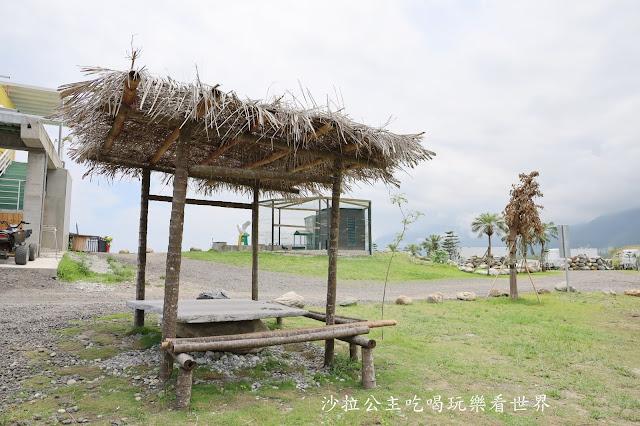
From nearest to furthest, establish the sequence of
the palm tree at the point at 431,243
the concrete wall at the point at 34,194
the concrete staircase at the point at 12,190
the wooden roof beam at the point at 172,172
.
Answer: the wooden roof beam at the point at 172,172, the concrete wall at the point at 34,194, the concrete staircase at the point at 12,190, the palm tree at the point at 431,243

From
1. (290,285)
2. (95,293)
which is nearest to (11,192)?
(95,293)

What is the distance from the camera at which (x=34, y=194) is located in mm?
14336

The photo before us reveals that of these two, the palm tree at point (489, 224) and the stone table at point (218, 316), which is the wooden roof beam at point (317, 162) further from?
the palm tree at point (489, 224)

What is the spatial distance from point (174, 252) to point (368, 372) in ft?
8.59

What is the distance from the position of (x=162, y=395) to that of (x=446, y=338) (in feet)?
17.9

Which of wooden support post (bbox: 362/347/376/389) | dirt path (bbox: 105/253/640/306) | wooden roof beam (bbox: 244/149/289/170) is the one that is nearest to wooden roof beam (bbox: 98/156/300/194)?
wooden roof beam (bbox: 244/149/289/170)

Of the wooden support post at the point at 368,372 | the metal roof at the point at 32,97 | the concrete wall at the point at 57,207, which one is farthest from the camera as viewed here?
the metal roof at the point at 32,97

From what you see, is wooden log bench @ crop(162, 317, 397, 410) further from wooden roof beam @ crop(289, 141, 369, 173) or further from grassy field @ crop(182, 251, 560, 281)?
grassy field @ crop(182, 251, 560, 281)

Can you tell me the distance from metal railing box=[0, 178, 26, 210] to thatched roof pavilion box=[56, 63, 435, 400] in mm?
14297

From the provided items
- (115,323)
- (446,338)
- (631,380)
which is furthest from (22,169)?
(631,380)

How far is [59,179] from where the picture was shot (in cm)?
1823

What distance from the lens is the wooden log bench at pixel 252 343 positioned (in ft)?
12.9

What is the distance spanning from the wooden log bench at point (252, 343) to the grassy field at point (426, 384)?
19 cm

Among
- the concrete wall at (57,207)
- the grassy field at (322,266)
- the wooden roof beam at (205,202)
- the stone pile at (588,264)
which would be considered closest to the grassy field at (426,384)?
the wooden roof beam at (205,202)
